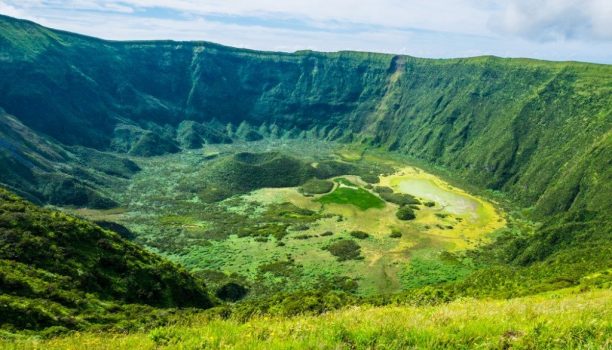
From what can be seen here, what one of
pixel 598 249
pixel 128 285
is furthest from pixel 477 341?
pixel 598 249

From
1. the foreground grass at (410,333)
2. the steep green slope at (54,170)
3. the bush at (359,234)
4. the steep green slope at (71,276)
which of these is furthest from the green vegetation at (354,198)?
the foreground grass at (410,333)

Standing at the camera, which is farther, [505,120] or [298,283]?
[505,120]

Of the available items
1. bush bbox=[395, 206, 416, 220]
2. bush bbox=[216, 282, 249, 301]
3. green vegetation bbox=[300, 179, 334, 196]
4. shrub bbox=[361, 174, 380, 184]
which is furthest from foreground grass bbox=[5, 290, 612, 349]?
shrub bbox=[361, 174, 380, 184]

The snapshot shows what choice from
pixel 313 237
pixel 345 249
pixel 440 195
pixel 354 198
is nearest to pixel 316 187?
pixel 354 198

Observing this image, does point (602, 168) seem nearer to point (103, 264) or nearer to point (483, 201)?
point (483, 201)

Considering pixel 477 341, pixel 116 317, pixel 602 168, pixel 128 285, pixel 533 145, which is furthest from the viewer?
pixel 533 145

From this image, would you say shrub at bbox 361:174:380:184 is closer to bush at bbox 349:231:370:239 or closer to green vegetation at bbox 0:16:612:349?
green vegetation at bbox 0:16:612:349
